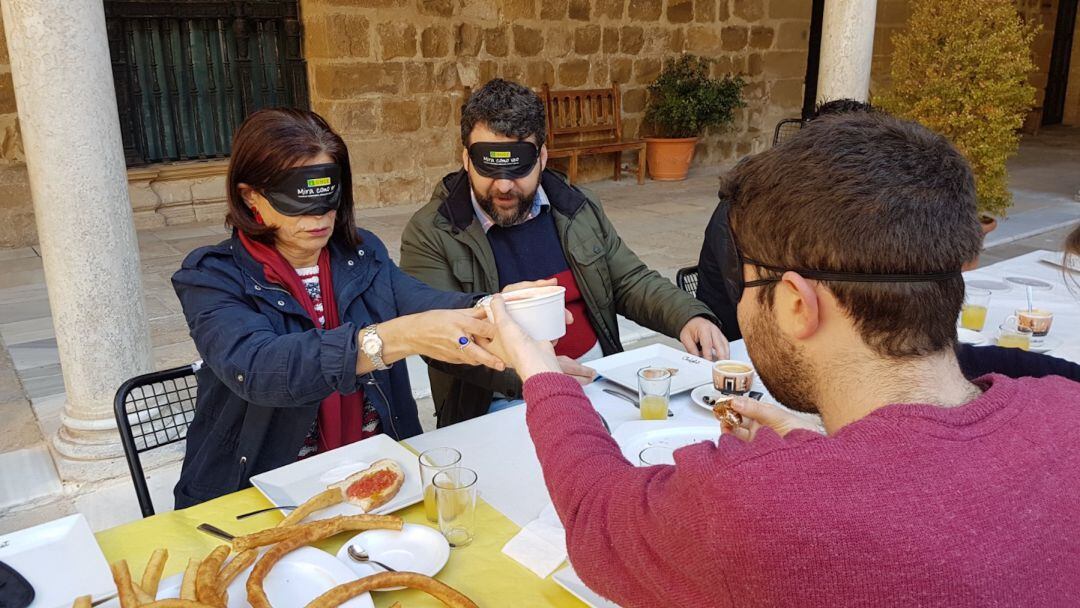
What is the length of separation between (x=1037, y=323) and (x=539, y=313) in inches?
76.1

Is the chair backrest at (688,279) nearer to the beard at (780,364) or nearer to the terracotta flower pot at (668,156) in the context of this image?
the beard at (780,364)

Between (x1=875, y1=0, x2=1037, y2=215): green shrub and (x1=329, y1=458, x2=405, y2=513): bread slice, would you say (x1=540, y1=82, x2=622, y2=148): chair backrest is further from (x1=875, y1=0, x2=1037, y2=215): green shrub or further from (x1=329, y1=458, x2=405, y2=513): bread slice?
(x1=329, y1=458, x2=405, y2=513): bread slice

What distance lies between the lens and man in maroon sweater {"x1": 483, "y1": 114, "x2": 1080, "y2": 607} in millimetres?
979

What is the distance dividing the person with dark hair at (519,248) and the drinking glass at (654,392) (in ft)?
2.06

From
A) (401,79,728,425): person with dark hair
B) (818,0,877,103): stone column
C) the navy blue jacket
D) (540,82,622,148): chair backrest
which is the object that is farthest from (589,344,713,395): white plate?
(540,82,622,148): chair backrest

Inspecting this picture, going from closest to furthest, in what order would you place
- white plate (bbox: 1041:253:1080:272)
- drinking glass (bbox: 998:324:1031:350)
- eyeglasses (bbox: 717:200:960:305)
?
1. eyeglasses (bbox: 717:200:960:305)
2. drinking glass (bbox: 998:324:1031:350)
3. white plate (bbox: 1041:253:1080:272)

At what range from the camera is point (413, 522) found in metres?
1.70

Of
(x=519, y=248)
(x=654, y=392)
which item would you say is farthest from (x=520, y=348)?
(x=519, y=248)

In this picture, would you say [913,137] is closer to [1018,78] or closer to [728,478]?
[728,478]

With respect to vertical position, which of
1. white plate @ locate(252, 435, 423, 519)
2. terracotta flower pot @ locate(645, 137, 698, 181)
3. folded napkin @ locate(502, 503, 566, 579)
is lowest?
terracotta flower pot @ locate(645, 137, 698, 181)

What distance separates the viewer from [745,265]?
131cm

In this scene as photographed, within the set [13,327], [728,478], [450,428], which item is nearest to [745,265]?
[728,478]

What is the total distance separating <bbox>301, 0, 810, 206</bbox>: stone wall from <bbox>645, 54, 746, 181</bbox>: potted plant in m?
0.22

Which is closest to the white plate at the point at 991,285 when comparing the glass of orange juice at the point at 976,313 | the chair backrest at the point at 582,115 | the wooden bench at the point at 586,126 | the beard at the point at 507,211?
the glass of orange juice at the point at 976,313
